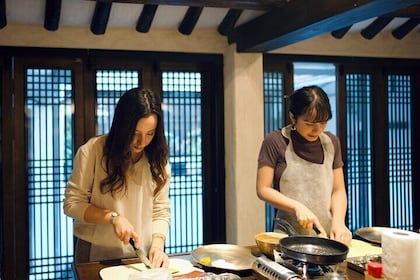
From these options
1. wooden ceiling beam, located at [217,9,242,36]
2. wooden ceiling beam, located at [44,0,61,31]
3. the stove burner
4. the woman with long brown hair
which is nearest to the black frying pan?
the stove burner

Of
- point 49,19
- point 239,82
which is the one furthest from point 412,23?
point 49,19

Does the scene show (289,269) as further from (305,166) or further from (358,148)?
(358,148)

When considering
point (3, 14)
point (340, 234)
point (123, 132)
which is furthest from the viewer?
point (3, 14)

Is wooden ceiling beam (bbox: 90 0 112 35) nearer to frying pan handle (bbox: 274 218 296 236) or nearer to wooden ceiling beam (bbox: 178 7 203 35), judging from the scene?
wooden ceiling beam (bbox: 178 7 203 35)

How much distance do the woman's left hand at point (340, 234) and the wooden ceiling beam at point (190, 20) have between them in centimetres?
215

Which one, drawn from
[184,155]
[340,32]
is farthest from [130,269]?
[340,32]

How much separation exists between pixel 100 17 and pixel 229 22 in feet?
3.45

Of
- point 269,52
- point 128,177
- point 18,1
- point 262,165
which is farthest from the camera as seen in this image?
point 269,52

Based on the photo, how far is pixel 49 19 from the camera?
3.27 metres

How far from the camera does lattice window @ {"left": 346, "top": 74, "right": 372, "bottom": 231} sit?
4.36 meters

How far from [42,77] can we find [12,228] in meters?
1.25

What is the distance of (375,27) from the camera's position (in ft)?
13.3

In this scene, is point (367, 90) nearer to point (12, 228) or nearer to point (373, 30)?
point (373, 30)

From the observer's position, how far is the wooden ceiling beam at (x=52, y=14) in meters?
3.10
